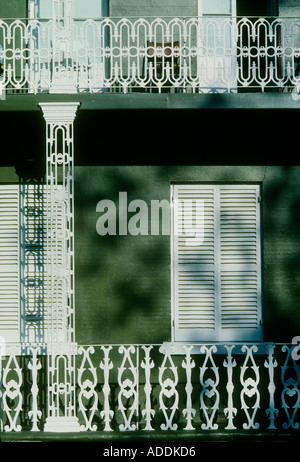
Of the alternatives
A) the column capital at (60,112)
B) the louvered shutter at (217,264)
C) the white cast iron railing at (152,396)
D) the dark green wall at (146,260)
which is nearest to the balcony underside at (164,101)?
the column capital at (60,112)

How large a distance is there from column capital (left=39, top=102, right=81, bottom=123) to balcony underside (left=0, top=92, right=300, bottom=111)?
0.14 m

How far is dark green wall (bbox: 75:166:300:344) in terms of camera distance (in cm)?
988

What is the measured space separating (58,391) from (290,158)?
16.1 feet

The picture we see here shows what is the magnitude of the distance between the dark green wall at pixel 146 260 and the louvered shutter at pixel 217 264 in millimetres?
164

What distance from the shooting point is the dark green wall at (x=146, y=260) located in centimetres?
988

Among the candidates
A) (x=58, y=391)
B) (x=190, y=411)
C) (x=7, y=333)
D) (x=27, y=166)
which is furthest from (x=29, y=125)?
(x=190, y=411)

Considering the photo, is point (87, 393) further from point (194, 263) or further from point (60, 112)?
point (60, 112)

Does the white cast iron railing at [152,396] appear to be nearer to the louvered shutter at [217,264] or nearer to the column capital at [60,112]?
the louvered shutter at [217,264]

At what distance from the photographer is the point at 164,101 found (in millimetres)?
9172

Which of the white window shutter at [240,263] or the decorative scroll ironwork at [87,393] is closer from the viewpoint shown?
the decorative scroll ironwork at [87,393]

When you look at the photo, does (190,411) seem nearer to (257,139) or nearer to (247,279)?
(247,279)

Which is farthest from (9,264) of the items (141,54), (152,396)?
(141,54)

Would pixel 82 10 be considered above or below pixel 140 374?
above

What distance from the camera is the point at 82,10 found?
1063cm
